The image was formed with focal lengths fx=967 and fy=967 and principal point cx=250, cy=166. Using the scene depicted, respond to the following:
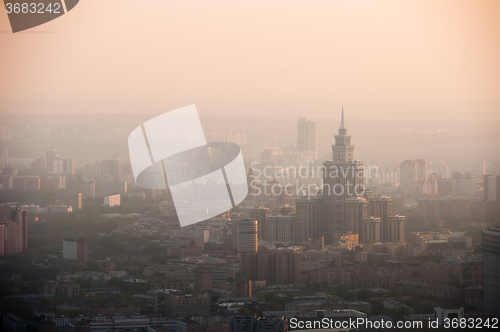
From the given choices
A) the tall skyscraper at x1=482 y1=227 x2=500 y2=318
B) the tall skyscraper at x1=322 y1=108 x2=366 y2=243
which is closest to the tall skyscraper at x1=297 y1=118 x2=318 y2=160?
the tall skyscraper at x1=322 y1=108 x2=366 y2=243

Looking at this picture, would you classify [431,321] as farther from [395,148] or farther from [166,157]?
[395,148]

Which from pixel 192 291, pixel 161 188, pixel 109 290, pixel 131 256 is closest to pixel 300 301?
pixel 192 291

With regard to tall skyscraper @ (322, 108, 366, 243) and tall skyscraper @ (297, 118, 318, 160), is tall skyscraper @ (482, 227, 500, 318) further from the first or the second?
tall skyscraper @ (297, 118, 318, 160)

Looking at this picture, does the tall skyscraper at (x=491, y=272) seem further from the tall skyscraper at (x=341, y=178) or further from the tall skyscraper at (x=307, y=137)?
the tall skyscraper at (x=307, y=137)

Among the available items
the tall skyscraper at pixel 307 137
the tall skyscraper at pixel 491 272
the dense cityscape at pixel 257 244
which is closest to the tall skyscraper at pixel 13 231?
the dense cityscape at pixel 257 244

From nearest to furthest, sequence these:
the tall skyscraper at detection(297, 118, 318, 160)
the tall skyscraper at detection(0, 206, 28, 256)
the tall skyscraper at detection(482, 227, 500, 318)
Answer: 1. the tall skyscraper at detection(482, 227, 500, 318)
2. the tall skyscraper at detection(0, 206, 28, 256)
3. the tall skyscraper at detection(297, 118, 318, 160)

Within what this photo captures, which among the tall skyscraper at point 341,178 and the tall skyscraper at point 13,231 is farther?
the tall skyscraper at point 341,178
